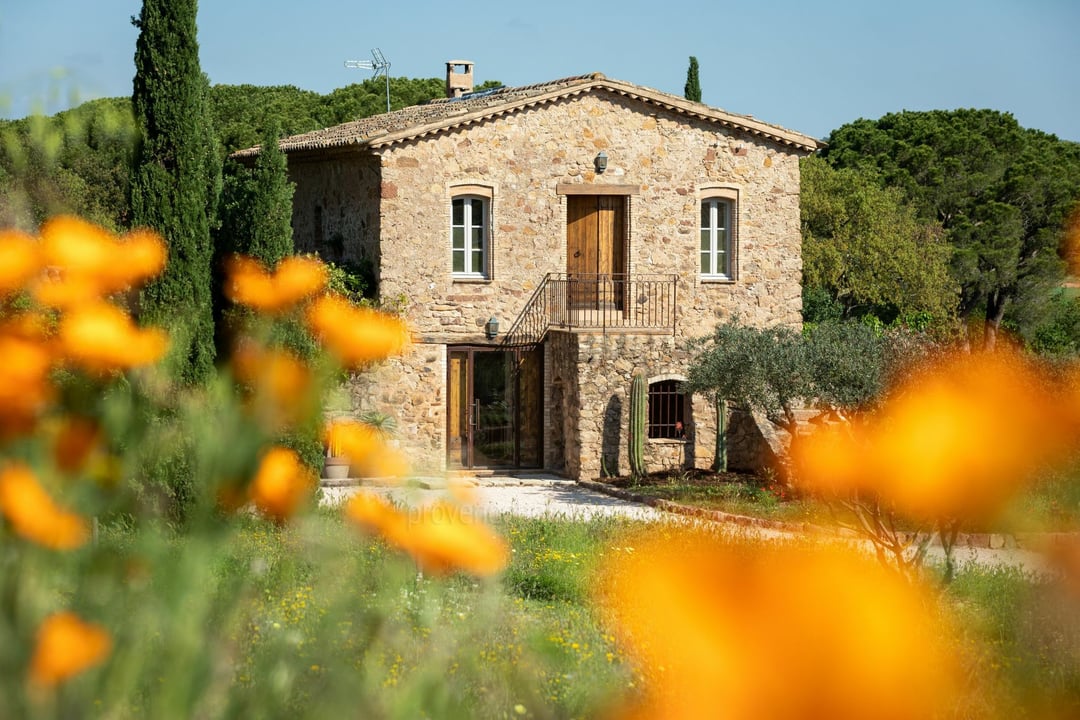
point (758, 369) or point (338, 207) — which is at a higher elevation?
point (338, 207)

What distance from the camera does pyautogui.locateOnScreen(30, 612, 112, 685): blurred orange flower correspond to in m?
1.85

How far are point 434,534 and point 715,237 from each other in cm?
2003

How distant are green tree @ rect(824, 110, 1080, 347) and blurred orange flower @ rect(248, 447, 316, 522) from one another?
1440 inches

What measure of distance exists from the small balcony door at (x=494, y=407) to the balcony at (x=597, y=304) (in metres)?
0.49

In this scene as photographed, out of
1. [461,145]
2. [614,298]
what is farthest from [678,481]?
[461,145]

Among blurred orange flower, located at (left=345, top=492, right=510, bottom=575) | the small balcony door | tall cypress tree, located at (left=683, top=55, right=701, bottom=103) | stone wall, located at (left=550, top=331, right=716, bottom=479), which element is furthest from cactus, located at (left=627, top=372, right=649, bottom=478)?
blurred orange flower, located at (left=345, top=492, right=510, bottom=575)

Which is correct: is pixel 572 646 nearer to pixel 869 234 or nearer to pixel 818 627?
pixel 818 627

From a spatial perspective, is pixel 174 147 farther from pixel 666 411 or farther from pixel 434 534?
pixel 434 534

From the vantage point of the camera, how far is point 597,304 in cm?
2128

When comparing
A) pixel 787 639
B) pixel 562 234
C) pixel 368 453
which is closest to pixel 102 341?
pixel 368 453

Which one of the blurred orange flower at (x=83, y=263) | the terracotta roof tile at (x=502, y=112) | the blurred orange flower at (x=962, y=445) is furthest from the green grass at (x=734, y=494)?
the blurred orange flower at (x=83, y=263)

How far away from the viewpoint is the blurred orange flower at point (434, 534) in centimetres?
222

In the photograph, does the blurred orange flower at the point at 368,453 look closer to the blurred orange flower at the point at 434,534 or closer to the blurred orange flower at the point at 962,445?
the blurred orange flower at the point at 434,534

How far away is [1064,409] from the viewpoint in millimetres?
3773
